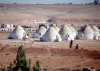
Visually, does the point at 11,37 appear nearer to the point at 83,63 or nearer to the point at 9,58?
the point at 9,58

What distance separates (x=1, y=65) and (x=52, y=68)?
12.2ft

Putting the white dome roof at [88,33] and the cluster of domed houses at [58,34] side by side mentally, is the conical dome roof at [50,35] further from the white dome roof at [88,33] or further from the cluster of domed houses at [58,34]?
the white dome roof at [88,33]

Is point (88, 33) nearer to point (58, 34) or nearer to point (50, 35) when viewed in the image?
point (58, 34)

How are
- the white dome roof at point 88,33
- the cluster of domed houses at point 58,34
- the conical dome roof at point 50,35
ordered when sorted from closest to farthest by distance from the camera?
1. the conical dome roof at point 50,35
2. the cluster of domed houses at point 58,34
3. the white dome roof at point 88,33

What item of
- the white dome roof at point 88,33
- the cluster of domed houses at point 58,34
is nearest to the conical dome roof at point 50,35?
the cluster of domed houses at point 58,34

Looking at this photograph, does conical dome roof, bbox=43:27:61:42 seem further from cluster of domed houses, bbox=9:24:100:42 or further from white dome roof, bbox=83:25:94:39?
white dome roof, bbox=83:25:94:39

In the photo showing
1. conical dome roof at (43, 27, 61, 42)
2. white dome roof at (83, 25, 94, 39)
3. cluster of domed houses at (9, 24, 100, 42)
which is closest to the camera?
conical dome roof at (43, 27, 61, 42)

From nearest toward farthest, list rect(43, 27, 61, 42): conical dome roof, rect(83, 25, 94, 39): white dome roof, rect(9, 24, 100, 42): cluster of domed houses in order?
rect(43, 27, 61, 42): conical dome roof < rect(9, 24, 100, 42): cluster of domed houses < rect(83, 25, 94, 39): white dome roof

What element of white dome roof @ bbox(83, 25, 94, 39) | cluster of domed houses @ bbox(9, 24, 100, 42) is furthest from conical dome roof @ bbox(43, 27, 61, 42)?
white dome roof @ bbox(83, 25, 94, 39)

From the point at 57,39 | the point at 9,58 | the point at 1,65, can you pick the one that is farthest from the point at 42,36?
the point at 1,65

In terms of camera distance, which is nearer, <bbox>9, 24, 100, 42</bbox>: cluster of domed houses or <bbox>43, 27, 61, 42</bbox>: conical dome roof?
<bbox>43, 27, 61, 42</bbox>: conical dome roof

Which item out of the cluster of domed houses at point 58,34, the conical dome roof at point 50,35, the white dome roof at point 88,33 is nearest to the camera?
the conical dome roof at point 50,35

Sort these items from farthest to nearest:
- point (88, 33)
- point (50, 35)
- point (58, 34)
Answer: point (88, 33) → point (58, 34) → point (50, 35)

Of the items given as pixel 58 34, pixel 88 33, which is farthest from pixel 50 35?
pixel 88 33
